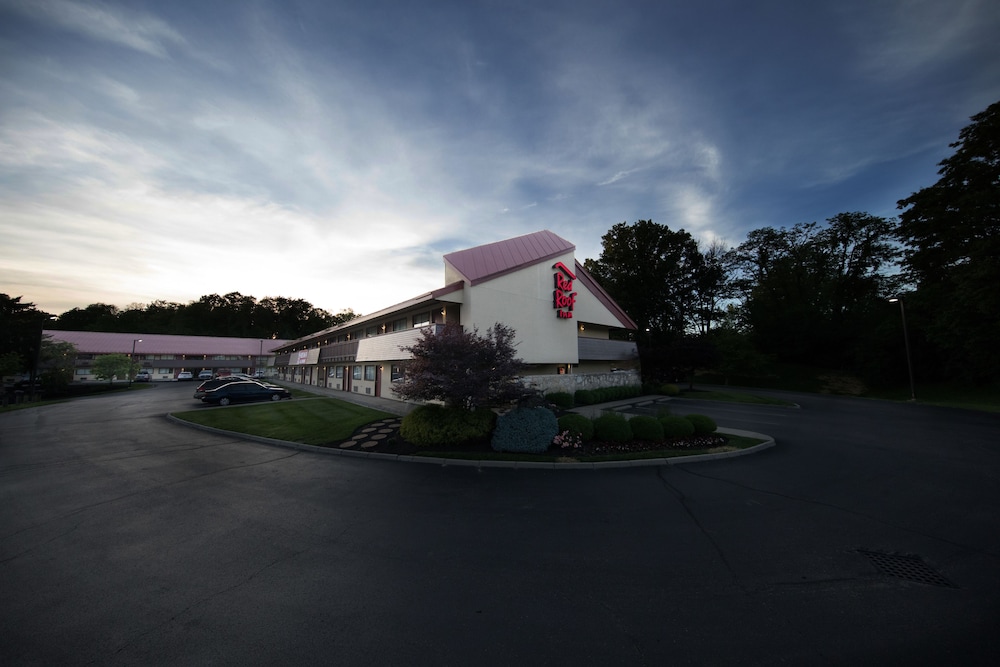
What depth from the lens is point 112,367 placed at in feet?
137

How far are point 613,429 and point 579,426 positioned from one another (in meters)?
1.15

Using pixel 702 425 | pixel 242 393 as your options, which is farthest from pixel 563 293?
pixel 242 393

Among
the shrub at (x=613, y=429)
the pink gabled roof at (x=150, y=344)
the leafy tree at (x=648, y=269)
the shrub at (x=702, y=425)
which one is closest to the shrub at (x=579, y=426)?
the shrub at (x=613, y=429)

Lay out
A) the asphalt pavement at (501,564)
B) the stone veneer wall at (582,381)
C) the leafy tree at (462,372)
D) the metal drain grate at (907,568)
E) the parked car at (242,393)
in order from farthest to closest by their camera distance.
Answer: the parked car at (242,393), the stone veneer wall at (582,381), the leafy tree at (462,372), the metal drain grate at (907,568), the asphalt pavement at (501,564)

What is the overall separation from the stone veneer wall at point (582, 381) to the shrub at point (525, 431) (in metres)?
7.37

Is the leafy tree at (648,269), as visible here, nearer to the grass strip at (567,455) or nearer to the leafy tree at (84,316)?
the grass strip at (567,455)

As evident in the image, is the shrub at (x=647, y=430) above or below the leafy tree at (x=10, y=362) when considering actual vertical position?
below

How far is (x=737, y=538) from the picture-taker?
5828mm

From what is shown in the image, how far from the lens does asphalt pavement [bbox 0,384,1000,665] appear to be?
11.7 ft

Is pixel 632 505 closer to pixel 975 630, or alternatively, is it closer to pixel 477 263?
pixel 975 630

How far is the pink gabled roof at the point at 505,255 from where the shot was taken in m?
20.1

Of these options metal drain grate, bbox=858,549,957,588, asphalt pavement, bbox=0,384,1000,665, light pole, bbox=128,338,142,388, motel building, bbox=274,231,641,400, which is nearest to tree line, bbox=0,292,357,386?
light pole, bbox=128,338,142,388

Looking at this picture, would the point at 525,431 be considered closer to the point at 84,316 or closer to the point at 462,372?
the point at 462,372

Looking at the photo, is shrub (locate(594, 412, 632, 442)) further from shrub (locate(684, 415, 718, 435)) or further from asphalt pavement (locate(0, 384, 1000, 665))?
shrub (locate(684, 415, 718, 435))
